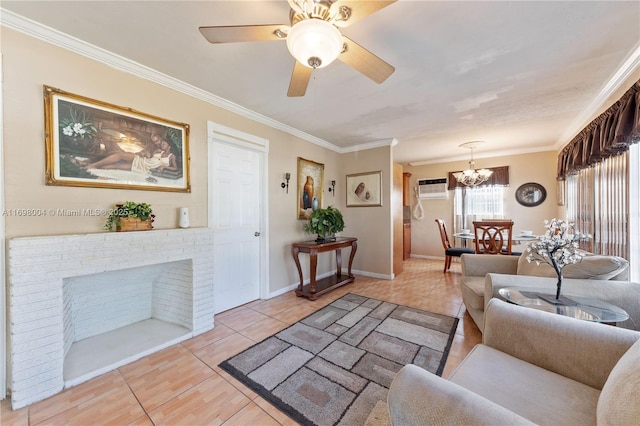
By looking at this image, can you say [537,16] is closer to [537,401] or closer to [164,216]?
[537,401]

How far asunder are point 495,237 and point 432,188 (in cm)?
251

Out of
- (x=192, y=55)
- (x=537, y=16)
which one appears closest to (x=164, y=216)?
(x=192, y=55)

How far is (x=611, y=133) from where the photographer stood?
2.28m

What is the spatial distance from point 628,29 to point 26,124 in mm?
4281

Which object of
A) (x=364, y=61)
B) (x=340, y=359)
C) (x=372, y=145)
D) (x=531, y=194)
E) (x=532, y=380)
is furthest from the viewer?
(x=531, y=194)

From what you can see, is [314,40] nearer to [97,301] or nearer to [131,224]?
[131,224]

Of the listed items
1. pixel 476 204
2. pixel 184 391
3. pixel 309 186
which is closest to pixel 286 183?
pixel 309 186

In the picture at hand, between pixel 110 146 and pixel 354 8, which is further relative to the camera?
pixel 110 146

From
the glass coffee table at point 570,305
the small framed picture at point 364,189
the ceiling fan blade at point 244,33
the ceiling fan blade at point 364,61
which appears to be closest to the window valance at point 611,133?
the glass coffee table at point 570,305

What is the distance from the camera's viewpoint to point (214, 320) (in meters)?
2.68

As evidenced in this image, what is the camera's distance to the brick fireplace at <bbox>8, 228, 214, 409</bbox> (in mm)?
1524

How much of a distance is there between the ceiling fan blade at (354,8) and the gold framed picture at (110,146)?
193 cm

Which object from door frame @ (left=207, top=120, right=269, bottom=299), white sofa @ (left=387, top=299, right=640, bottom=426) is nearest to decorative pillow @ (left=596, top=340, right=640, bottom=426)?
white sofa @ (left=387, top=299, right=640, bottom=426)

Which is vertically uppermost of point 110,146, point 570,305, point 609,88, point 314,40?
point 609,88
